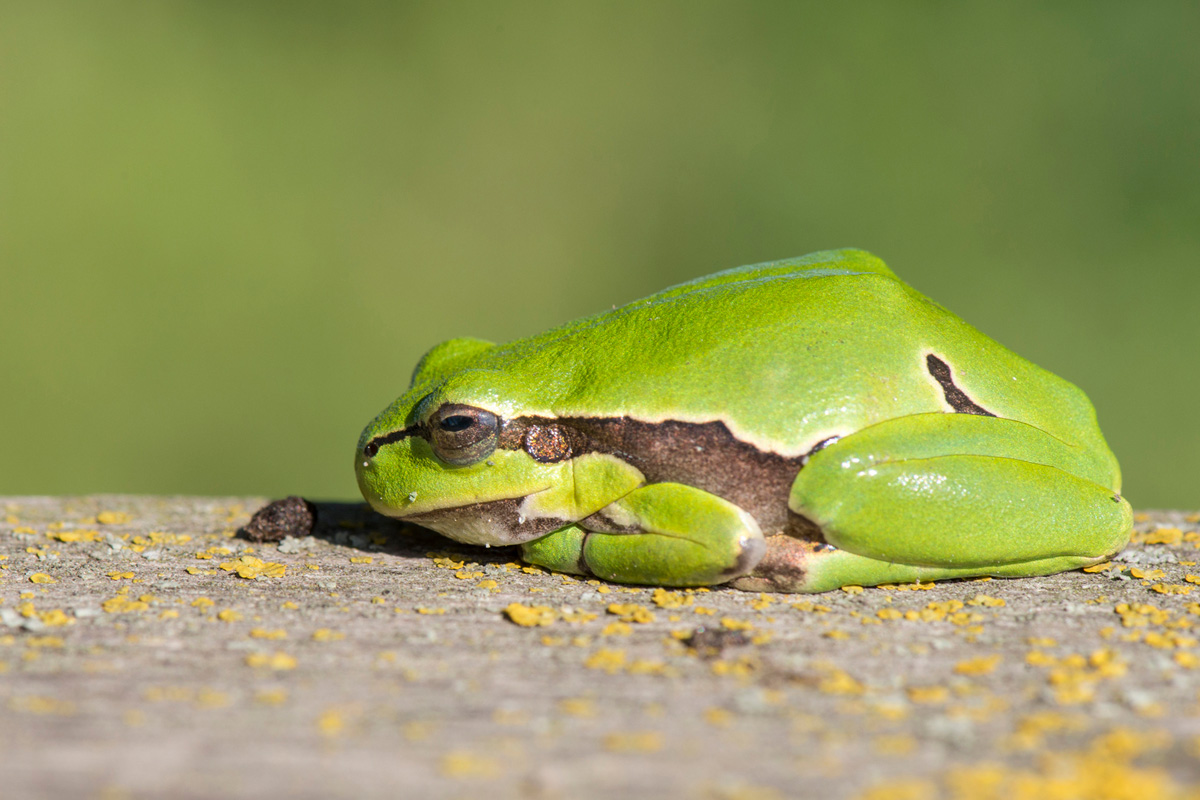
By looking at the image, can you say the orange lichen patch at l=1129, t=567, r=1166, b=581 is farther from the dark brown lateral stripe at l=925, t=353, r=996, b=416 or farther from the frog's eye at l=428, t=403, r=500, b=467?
the frog's eye at l=428, t=403, r=500, b=467

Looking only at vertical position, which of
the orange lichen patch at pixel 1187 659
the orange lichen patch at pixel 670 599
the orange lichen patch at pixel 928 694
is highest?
the orange lichen patch at pixel 670 599

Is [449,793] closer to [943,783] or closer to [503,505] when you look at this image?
[943,783]

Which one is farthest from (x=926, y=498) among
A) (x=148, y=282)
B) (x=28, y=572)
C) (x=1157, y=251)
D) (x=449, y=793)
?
(x=148, y=282)

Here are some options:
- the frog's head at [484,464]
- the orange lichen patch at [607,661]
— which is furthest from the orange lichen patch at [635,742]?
the frog's head at [484,464]

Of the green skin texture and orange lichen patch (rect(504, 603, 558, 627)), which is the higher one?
the green skin texture

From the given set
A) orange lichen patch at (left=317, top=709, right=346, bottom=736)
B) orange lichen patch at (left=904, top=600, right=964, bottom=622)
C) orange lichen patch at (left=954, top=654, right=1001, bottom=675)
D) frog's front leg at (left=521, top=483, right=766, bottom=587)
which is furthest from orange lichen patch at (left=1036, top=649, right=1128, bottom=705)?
orange lichen patch at (left=317, top=709, right=346, bottom=736)

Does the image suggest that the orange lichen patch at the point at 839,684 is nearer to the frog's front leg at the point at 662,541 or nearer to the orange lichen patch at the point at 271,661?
the frog's front leg at the point at 662,541
